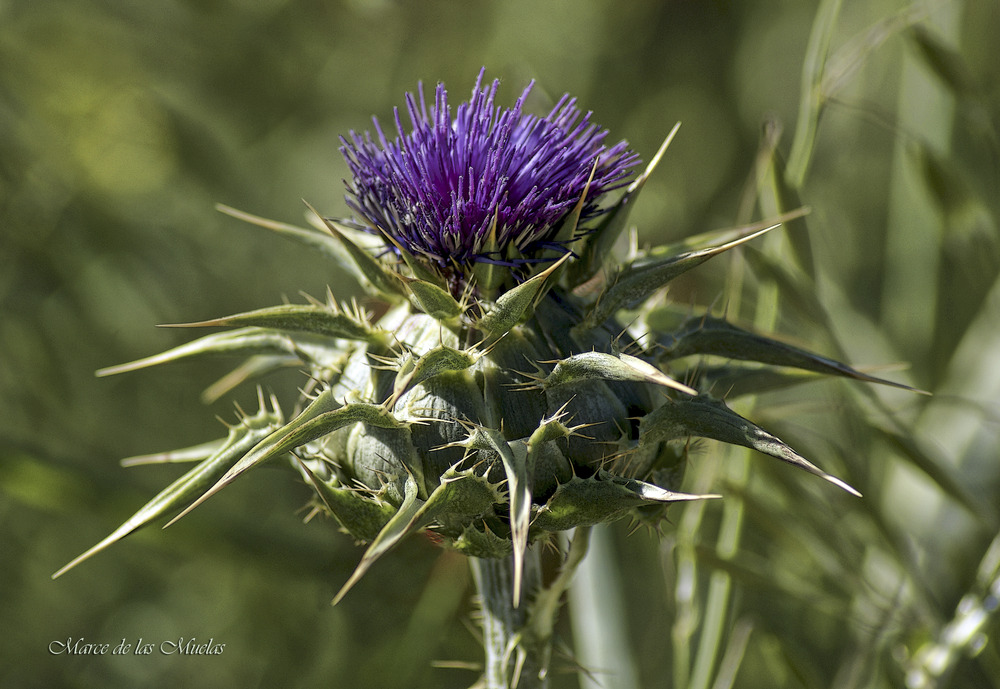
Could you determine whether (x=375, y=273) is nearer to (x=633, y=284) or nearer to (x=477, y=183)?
(x=477, y=183)

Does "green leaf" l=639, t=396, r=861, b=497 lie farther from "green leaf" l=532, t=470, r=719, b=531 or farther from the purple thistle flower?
the purple thistle flower

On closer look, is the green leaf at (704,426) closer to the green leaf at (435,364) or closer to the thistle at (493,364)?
the thistle at (493,364)

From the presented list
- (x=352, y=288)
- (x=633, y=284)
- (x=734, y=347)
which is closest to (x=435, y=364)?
(x=633, y=284)

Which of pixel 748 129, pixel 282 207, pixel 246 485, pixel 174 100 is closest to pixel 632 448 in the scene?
pixel 246 485

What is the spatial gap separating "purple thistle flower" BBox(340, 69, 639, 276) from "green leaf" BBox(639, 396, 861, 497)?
261 millimetres

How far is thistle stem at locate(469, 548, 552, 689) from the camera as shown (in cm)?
113

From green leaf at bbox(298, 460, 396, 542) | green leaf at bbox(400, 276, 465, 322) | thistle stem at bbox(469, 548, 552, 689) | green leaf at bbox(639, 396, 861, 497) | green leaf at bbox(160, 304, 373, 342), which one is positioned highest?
green leaf at bbox(400, 276, 465, 322)

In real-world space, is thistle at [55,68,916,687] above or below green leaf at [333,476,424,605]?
above

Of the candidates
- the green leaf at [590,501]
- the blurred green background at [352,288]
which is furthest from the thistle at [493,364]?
the blurred green background at [352,288]

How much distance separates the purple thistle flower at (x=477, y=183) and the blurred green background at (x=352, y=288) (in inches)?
16.4

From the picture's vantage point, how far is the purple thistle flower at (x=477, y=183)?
3.31 feet

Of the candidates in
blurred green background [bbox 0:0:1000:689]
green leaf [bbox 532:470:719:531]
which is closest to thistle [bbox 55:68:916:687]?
green leaf [bbox 532:470:719:531]

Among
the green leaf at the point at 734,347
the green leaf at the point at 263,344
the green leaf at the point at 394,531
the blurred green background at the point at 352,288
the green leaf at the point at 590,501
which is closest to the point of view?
the green leaf at the point at 394,531

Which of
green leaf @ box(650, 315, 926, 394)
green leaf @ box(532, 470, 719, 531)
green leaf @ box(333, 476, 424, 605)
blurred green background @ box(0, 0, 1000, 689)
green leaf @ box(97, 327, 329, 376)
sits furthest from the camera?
blurred green background @ box(0, 0, 1000, 689)
